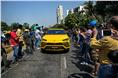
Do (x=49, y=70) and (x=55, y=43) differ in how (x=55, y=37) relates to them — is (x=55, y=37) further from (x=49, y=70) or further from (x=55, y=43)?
(x=49, y=70)

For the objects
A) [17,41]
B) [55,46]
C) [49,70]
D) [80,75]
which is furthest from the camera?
[55,46]

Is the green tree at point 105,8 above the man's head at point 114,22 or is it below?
above

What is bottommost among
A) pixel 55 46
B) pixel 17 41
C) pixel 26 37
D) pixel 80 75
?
pixel 80 75

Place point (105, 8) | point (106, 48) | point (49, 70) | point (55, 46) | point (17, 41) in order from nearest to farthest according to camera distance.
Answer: point (106, 48)
point (49, 70)
point (17, 41)
point (55, 46)
point (105, 8)

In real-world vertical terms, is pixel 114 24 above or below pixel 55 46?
above

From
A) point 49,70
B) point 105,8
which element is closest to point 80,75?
point 49,70

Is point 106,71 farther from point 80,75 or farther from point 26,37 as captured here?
point 26,37

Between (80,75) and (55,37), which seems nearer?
(80,75)

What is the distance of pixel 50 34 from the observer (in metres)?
19.7

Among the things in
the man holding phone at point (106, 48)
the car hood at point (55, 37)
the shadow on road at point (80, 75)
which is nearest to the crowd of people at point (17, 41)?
the car hood at point (55, 37)

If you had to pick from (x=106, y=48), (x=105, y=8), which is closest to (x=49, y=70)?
(x=106, y=48)

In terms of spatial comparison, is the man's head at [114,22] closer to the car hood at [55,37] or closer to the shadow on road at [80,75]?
the shadow on road at [80,75]

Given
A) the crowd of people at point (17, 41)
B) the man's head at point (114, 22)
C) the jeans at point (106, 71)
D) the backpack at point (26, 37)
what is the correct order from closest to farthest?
the man's head at point (114, 22), the jeans at point (106, 71), the crowd of people at point (17, 41), the backpack at point (26, 37)

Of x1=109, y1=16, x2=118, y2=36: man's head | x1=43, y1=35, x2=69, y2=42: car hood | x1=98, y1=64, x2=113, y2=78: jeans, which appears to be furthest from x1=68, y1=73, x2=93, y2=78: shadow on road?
x1=43, y1=35, x2=69, y2=42: car hood
